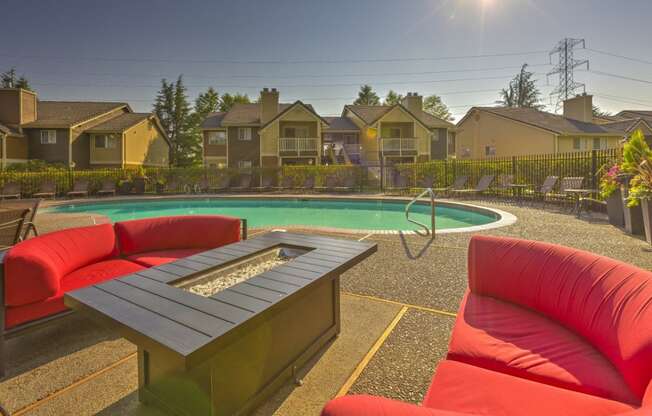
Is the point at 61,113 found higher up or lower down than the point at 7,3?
lower down

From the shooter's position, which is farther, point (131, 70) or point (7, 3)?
point (131, 70)

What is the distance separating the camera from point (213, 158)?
1099 inches

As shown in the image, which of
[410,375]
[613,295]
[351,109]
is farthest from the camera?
[351,109]

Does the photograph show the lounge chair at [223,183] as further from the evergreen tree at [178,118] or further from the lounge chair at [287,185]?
the evergreen tree at [178,118]

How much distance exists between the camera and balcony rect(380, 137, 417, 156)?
25875 millimetres

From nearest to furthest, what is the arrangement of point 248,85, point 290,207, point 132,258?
point 132,258 → point 290,207 → point 248,85

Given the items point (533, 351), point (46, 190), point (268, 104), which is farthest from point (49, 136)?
point (533, 351)

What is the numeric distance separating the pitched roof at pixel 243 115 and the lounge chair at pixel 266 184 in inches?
323

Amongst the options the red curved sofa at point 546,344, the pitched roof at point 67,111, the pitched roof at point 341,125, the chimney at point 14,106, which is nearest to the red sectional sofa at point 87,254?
the red curved sofa at point 546,344

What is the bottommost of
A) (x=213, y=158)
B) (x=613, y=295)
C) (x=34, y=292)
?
(x=34, y=292)

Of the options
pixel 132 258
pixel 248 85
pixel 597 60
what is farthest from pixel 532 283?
pixel 597 60

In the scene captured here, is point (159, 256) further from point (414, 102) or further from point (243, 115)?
point (414, 102)

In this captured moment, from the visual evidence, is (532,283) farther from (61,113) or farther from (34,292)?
(61,113)

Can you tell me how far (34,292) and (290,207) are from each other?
12.5 m
